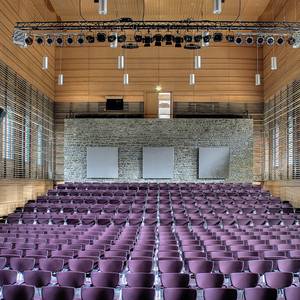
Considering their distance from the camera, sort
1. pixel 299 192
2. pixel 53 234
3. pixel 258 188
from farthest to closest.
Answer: pixel 258 188 < pixel 299 192 < pixel 53 234

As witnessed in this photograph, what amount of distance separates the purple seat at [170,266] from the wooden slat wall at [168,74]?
2028 centimetres

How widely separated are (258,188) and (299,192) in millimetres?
3908

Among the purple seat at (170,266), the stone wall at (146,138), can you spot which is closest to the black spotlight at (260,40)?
the stone wall at (146,138)

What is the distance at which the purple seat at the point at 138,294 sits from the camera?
601 centimetres

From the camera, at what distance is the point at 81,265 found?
324 inches

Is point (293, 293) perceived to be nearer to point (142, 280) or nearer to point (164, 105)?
point (142, 280)

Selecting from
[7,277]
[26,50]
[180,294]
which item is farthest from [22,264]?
[26,50]

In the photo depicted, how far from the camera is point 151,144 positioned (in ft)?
87.4

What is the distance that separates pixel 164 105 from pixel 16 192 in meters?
10.5

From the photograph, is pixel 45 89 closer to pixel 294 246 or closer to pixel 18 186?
pixel 18 186

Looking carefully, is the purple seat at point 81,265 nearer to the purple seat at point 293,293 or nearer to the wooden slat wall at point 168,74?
the purple seat at point 293,293

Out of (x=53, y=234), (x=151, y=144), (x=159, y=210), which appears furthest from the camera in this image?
(x=151, y=144)

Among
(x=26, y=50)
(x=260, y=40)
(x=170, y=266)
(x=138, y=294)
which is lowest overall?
(x=170, y=266)

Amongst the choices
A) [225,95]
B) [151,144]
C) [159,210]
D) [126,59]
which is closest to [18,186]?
→ [159,210]
